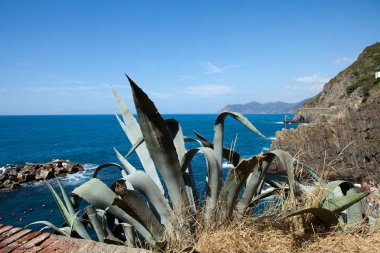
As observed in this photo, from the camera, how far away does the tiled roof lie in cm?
202

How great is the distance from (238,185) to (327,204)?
787 millimetres

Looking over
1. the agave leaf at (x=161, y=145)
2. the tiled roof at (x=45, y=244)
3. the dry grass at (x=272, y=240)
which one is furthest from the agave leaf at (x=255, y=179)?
the tiled roof at (x=45, y=244)

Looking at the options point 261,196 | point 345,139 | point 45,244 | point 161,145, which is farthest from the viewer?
point 345,139

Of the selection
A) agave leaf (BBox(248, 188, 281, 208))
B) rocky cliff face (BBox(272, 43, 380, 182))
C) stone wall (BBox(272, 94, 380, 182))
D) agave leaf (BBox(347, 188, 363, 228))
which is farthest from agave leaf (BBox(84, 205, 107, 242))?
stone wall (BBox(272, 94, 380, 182))

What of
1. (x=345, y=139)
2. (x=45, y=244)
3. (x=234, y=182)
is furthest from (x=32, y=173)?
(x=234, y=182)

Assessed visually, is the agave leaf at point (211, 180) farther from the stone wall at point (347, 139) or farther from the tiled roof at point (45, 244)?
the stone wall at point (347, 139)

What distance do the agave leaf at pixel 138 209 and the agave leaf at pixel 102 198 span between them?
0.19 feet

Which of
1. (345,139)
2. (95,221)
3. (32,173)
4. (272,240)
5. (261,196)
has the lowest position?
(32,173)

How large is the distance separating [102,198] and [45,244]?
48 centimetres

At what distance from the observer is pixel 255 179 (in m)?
2.37

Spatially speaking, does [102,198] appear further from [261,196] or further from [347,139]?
[347,139]

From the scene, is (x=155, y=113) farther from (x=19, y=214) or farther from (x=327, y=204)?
Answer: (x=19, y=214)

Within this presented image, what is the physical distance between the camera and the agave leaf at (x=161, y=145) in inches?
82.5

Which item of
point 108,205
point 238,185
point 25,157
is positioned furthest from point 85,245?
point 25,157
